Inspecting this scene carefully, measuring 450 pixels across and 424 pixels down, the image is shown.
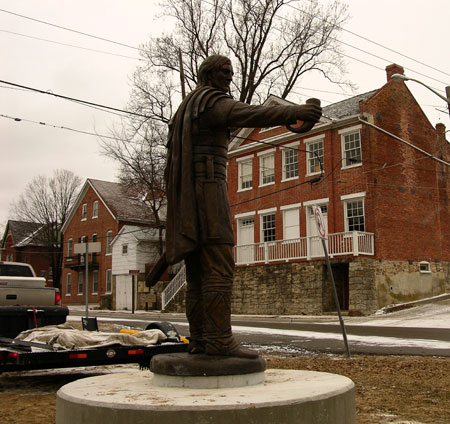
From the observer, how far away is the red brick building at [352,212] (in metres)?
26.5

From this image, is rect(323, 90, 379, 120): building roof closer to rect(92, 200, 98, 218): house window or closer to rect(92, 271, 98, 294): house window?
rect(92, 200, 98, 218): house window

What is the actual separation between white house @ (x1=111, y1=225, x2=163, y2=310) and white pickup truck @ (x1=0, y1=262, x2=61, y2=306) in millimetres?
27238

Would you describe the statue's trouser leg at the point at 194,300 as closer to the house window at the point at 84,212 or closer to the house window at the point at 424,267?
the house window at the point at 424,267

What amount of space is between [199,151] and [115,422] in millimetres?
2390

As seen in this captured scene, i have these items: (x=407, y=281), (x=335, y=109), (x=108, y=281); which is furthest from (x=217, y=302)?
(x=108, y=281)

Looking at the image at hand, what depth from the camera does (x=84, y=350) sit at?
738 cm

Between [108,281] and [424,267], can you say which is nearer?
[424,267]

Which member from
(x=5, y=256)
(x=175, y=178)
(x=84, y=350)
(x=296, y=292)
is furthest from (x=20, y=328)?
(x=5, y=256)

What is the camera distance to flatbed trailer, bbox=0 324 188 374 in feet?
23.4

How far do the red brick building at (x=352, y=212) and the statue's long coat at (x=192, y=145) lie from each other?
20788 mm

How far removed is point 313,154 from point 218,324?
2589 cm

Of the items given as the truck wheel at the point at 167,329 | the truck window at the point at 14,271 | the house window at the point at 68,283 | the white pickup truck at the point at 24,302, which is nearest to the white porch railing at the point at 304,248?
the truck window at the point at 14,271

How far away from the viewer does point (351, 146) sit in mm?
28266

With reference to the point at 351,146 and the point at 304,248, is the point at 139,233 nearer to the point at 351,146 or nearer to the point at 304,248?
the point at 304,248
